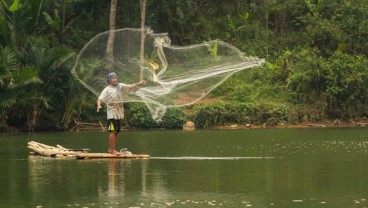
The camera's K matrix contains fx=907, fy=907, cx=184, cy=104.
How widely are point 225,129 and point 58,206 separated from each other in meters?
20.8

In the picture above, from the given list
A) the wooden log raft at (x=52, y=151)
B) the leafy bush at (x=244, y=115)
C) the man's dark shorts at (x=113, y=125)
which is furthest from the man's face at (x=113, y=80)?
the leafy bush at (x=244, y=115)

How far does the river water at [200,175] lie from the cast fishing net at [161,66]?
143 cm

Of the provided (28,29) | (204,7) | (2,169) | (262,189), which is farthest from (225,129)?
(262,189)

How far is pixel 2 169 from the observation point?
58.6ft

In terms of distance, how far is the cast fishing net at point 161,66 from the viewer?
20.5 meters

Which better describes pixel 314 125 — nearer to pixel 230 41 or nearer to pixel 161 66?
pixel 230 41

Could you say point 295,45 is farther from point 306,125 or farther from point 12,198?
point 12,198

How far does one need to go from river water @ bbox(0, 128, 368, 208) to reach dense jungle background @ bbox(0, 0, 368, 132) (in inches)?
275

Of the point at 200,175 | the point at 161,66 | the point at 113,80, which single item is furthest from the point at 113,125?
the point at 200,175

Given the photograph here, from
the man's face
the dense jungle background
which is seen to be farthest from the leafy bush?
the man's face

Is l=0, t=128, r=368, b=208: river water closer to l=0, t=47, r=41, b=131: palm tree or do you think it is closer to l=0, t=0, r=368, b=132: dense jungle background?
l=0, t=47, r=41, b=131: palm tree

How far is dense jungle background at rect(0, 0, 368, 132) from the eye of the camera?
1286 inches

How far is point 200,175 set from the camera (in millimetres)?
16062

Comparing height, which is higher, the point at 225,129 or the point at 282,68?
the point at 282,68
